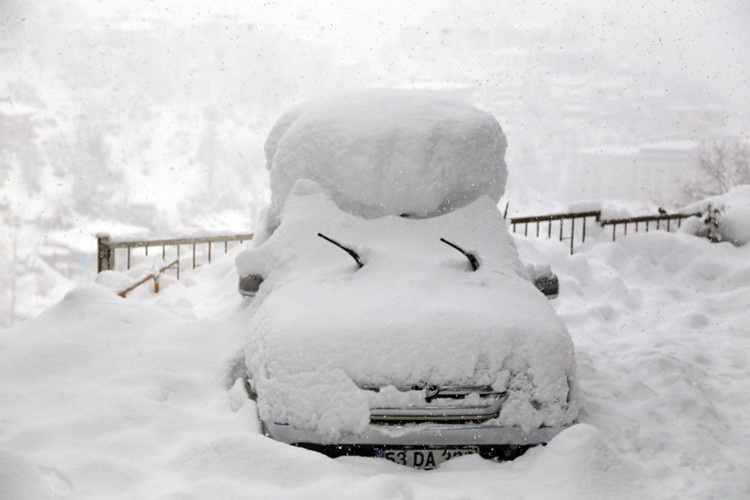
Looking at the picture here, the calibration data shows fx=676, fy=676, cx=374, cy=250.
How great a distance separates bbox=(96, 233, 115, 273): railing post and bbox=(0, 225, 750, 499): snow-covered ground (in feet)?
4.84

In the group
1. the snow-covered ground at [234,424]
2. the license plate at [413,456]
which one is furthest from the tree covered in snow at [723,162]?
the license plate at [413,456]

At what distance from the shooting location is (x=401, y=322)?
11.3ft

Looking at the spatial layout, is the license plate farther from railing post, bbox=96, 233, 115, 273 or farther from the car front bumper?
railing post, bbox=96, 233, 115, 273

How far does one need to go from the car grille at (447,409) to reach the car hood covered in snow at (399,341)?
4 centimetres

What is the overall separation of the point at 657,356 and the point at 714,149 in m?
42.8

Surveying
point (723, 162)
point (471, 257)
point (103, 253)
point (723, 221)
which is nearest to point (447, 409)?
point (471, 257)

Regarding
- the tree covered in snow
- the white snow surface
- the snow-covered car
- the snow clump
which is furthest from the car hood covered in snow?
the tree covered in snow

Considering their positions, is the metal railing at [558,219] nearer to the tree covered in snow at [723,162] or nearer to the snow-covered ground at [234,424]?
the snow-covered ground at [234,424]

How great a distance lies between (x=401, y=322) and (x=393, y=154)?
158 cm

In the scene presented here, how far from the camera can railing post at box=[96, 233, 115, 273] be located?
805 cm

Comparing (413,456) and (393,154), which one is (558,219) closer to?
(393,154)

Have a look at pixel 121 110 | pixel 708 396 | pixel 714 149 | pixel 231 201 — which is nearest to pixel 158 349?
pixel 708 396

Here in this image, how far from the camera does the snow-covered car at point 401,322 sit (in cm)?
328

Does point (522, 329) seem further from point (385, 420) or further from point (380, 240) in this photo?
point (380, 240)
